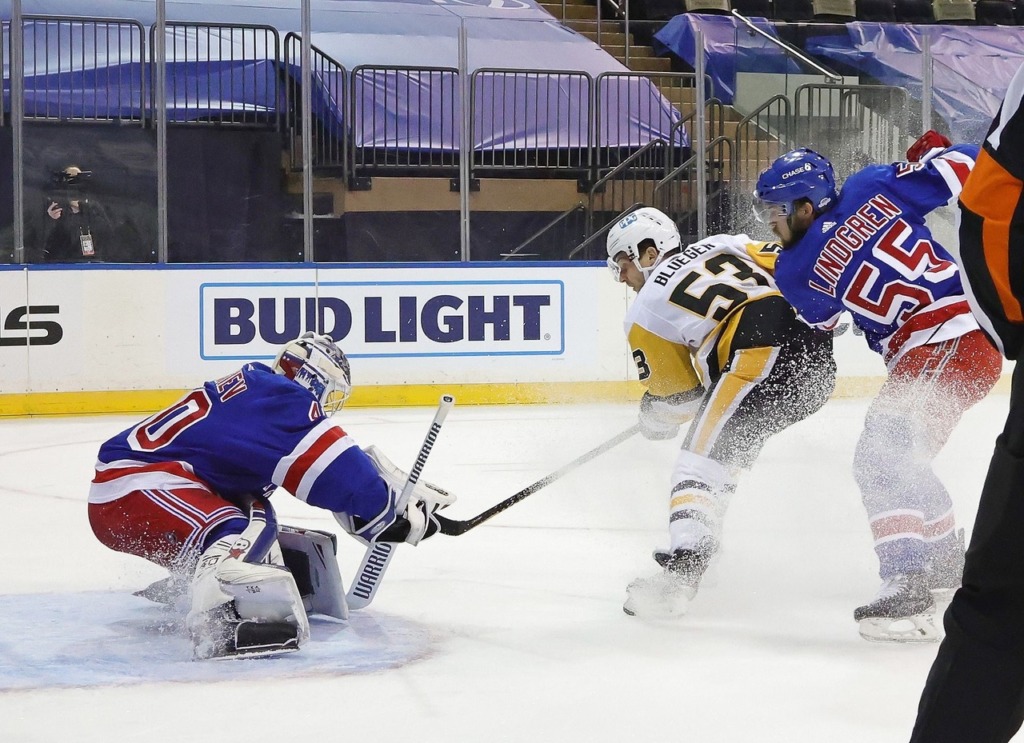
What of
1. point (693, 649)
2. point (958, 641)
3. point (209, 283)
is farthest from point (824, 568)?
point (209, 283)

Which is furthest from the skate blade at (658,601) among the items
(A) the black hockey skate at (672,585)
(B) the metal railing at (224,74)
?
(B) the metal railing at (224,74)

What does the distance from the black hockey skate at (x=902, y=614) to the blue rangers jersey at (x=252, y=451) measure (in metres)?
1.02

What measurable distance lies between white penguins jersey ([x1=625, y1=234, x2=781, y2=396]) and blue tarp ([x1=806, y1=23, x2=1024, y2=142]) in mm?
5590

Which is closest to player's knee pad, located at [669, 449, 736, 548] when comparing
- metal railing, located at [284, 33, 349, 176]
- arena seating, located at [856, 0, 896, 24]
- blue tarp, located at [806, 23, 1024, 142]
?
metal railing, located at [284, 33, 349, 176]

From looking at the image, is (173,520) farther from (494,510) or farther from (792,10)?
(792,10)

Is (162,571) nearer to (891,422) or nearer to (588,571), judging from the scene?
(588,571)

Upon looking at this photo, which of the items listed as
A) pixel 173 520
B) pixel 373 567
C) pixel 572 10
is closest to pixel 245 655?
pixel 173 520

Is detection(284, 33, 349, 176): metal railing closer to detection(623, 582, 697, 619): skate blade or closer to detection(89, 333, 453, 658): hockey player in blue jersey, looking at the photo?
detection(89, 333, 453, 658): hockey player in blue jersey

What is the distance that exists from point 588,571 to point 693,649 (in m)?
0.85

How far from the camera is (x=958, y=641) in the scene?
129cm

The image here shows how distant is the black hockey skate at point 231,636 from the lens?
8.40 ft

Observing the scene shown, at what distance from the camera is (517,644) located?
2.73m

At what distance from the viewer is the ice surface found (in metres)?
2.17

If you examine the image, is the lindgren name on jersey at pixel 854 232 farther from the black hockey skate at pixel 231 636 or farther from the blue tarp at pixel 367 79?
the blue tarp at pixel 367 79
